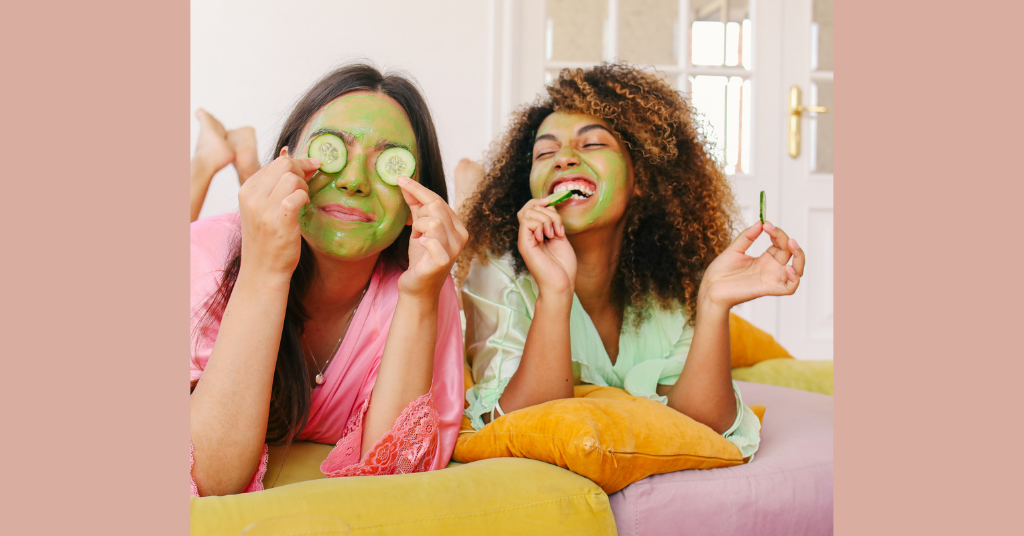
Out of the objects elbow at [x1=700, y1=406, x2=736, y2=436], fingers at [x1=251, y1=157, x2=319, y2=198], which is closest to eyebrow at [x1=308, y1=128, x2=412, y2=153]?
fingers at [x1=251, y1=157, x2=319, y2=198]

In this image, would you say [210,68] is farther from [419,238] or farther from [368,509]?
[368,509]

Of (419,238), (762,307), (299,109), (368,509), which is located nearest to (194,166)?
(299,109)

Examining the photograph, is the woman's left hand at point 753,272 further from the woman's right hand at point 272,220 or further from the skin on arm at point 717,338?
the woman's right hand at point 272,220

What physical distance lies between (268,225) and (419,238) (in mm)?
281

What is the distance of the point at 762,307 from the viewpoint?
3.68 meters

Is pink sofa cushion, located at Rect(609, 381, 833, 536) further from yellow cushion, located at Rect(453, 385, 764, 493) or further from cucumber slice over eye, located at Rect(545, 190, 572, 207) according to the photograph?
cucumber slice over eye, located at Rect(545, 190, 572, 207)

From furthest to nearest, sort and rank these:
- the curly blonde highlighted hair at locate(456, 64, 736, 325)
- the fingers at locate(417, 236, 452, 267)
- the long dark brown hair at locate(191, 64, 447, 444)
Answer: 1. the curly blonde highlighted hair at locate(456, 64, 736, 325)
2. the long dark brown hair at locate(191, 64, 447, 444)
3. the fingers at locate(417, 236, 452, 267)

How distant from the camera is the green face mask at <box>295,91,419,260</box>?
131 centimetres

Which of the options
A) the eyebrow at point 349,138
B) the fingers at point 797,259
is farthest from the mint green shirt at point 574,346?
the eyebrow at point 349,138

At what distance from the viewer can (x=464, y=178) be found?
2.68m

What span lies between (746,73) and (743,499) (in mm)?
2730

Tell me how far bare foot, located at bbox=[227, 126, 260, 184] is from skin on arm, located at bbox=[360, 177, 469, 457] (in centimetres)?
139

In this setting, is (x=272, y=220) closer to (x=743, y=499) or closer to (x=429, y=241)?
(x=429, y=241)

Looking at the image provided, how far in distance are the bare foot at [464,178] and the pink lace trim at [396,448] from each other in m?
1.30
